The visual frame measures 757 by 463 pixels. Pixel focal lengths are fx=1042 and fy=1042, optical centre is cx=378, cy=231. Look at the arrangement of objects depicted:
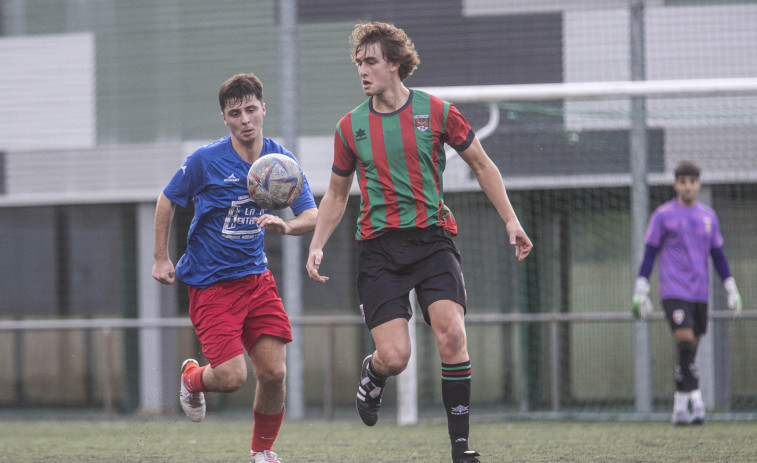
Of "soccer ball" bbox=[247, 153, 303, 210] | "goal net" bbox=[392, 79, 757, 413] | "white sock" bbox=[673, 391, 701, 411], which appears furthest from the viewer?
"goal net" bbox=[392, 79, 757, 413]

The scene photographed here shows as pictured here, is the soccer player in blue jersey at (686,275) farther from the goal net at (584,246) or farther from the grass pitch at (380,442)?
the goal net at (584,246)

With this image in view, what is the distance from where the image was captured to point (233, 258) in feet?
18.3

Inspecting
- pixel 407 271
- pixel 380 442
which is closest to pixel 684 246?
pixel 380 442

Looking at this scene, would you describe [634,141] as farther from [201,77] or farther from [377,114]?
[377,114]

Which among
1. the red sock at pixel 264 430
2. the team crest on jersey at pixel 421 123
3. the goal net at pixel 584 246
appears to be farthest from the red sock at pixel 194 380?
the goal net at pixel 584 246

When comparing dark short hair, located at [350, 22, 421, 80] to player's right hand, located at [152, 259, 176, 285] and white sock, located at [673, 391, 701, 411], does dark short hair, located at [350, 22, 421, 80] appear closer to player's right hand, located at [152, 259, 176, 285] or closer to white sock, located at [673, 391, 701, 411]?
player's right hand, located at [152, 259, 176, 285]

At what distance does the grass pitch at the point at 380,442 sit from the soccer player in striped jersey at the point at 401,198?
5.06ft

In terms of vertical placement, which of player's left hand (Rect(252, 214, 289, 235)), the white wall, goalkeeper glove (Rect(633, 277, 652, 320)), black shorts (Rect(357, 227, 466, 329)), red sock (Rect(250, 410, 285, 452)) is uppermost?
the white wall

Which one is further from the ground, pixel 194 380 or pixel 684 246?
pixel 684 246

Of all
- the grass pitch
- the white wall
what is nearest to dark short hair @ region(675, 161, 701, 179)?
the grass pitch

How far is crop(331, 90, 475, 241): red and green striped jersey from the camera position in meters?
5.16

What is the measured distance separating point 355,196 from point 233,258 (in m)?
5.77

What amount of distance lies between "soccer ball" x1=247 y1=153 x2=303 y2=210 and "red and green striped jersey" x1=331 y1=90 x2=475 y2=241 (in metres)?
0.34

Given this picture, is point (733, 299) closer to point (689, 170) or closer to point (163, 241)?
point (689, 170)
